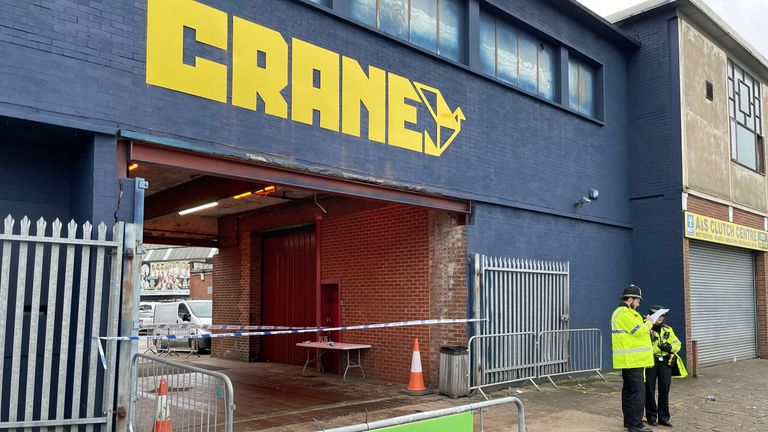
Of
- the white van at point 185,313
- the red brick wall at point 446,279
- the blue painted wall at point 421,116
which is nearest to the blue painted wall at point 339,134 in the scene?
the blue painted wall at point 421,116

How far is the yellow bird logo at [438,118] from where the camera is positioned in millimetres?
10484

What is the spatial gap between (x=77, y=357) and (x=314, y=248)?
8.68m

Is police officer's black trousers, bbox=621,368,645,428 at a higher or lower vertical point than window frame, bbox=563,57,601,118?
lower

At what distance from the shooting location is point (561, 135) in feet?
43.8

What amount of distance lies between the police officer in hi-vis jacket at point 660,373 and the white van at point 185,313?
14.4 metres

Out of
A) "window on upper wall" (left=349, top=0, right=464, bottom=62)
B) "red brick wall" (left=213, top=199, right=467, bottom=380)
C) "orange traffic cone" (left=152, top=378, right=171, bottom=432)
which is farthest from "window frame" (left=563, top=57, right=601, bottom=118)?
"orange traffic cone" (left=152, top=378, right=171, bottom=432)

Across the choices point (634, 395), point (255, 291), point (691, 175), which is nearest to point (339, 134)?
point (634, 395)

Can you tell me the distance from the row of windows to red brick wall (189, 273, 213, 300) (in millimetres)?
25368

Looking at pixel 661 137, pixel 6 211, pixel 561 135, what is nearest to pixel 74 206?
pixel 6 211

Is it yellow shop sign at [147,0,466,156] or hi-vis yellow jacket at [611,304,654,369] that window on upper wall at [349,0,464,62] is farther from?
hi-vis yellow jacket at [611,304,654,369]

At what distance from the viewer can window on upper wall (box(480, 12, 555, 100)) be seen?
12.0 m

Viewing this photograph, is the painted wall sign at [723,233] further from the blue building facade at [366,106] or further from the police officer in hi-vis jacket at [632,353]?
the police officer in hi-vis jacket at [632,353]

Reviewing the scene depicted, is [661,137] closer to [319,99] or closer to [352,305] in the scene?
[352,305]

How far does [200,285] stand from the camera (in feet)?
117
